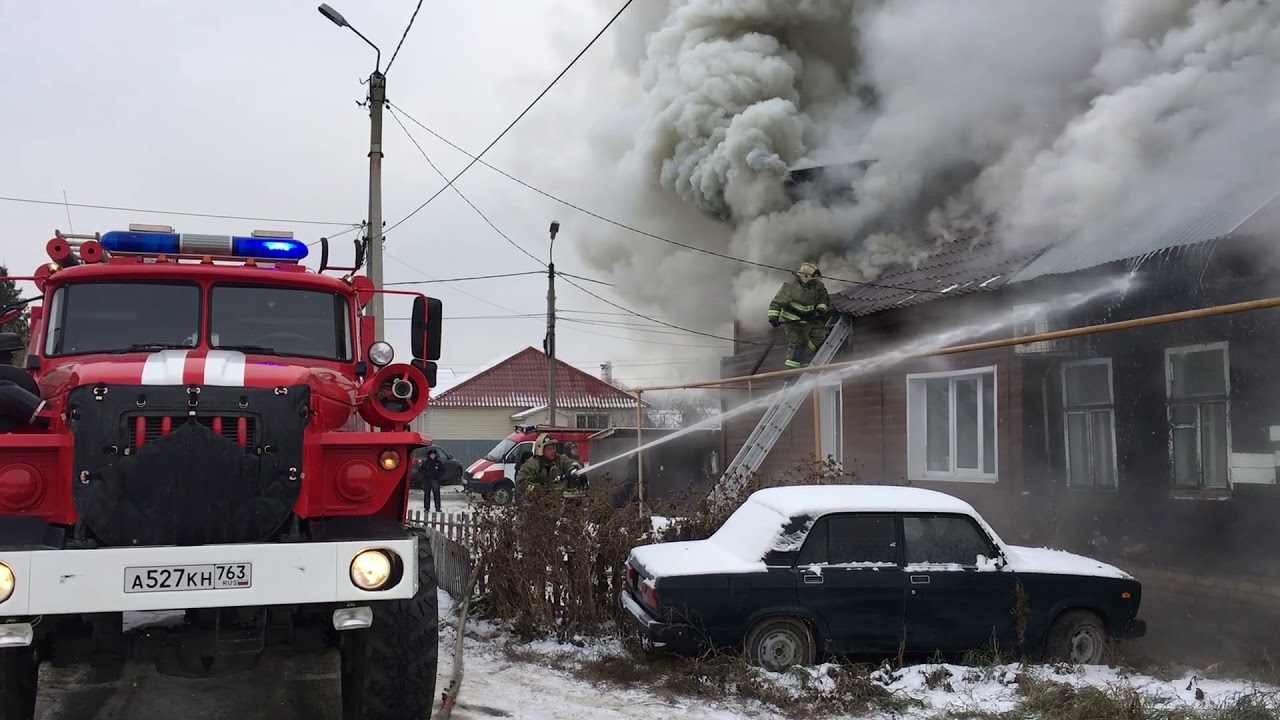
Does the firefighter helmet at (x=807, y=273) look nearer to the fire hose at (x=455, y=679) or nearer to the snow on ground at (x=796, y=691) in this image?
the fire hose at (x=455, y=679)

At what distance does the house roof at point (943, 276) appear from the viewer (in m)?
11.4

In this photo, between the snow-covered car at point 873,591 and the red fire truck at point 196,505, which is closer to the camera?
the red fire truck at point 196,505

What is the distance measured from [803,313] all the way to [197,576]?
35.2 ft

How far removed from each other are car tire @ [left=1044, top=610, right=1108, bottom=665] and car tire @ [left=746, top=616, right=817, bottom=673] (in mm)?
1684

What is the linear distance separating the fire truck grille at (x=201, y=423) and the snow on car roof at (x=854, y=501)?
12.4 feet

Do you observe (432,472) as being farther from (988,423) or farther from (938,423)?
(988,423)

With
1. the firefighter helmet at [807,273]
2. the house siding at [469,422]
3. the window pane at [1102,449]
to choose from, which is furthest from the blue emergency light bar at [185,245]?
the house siding at [469,422]

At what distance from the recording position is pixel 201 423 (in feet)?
13.8

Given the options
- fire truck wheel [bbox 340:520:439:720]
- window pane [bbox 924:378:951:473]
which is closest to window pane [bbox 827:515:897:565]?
fire truck wheel [bbox 340:520:439:720]

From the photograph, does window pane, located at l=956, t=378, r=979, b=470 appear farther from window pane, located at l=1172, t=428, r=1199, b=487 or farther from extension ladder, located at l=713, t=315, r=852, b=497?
window pane, located at l=1172, t=428, r=1199, b=487

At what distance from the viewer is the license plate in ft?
12.6

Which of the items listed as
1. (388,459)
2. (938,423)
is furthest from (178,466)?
(938,423)

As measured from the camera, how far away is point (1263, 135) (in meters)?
9.48

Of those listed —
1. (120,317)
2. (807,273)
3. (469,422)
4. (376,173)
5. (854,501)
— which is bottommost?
(854,501)
